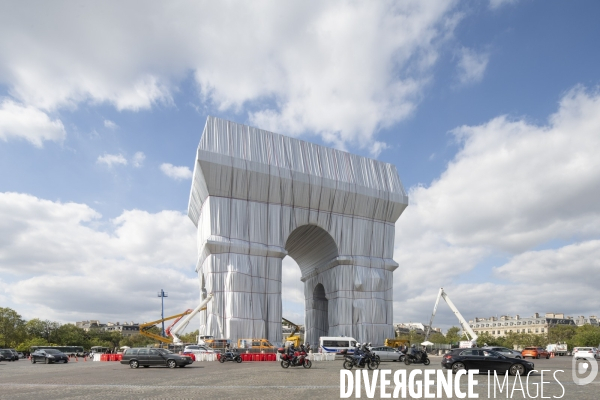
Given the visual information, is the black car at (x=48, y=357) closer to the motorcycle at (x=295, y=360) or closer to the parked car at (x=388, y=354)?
the motorcycle at (x=295, y=360)

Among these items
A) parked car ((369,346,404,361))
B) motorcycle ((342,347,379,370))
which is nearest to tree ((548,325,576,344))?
parked car ((369,346,404,361))

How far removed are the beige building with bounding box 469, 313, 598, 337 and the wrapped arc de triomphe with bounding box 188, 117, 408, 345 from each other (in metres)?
95.9

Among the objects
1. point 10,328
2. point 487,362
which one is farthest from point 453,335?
point 487,362

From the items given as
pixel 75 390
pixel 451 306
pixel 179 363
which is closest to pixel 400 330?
pixel 451 306

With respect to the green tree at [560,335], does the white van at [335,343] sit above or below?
above

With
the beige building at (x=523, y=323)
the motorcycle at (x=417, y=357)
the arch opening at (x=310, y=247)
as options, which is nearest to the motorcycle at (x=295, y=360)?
the motorcycle at (x=417, y=357)

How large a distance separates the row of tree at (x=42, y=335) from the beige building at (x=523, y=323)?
3646 inches

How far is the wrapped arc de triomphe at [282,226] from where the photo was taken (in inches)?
1774

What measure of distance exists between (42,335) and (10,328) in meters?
20.4

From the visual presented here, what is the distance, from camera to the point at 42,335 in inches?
3846

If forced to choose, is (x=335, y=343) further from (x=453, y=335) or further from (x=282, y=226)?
(x=453, y=335)

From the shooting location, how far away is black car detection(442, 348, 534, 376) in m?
20.4

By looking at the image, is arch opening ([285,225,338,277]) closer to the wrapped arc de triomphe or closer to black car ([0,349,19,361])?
the wrapped arc de triomphe

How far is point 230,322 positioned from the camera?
43.4m
